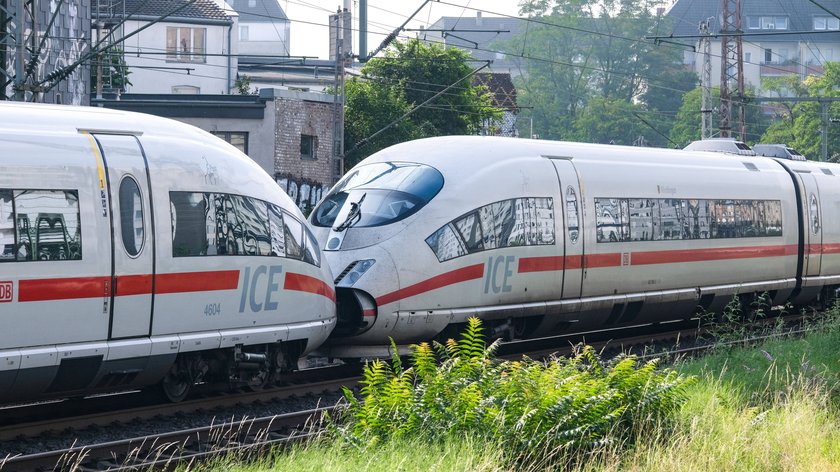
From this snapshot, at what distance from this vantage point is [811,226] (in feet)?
70.6

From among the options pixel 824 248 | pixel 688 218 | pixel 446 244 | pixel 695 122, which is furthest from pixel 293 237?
pixel 695 122

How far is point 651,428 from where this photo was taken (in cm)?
900

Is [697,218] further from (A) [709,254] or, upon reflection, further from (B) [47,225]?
(B) [47,225]

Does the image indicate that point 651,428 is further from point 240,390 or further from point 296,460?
point 240,390

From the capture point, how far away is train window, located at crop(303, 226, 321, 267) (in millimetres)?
12670

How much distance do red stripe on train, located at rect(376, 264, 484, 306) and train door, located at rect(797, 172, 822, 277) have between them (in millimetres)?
9446

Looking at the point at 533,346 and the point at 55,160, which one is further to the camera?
the point at 533,346

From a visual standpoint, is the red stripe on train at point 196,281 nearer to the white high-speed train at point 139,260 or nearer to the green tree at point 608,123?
the white high-speed train at point 139,260

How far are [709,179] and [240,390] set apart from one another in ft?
30.8

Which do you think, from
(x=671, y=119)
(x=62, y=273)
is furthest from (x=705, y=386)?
(x=671, y=119)

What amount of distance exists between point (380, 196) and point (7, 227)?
5468mm

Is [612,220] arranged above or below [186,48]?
below

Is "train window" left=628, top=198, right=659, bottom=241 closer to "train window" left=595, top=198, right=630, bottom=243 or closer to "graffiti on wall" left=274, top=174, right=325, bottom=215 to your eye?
"train window" left=595, top=198, right=630, bottom=243

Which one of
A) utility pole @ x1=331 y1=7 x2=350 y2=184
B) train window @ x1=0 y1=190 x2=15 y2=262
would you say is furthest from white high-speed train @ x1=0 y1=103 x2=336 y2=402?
utility pole @ x1=331 y1=7 x2=350 y2=184
